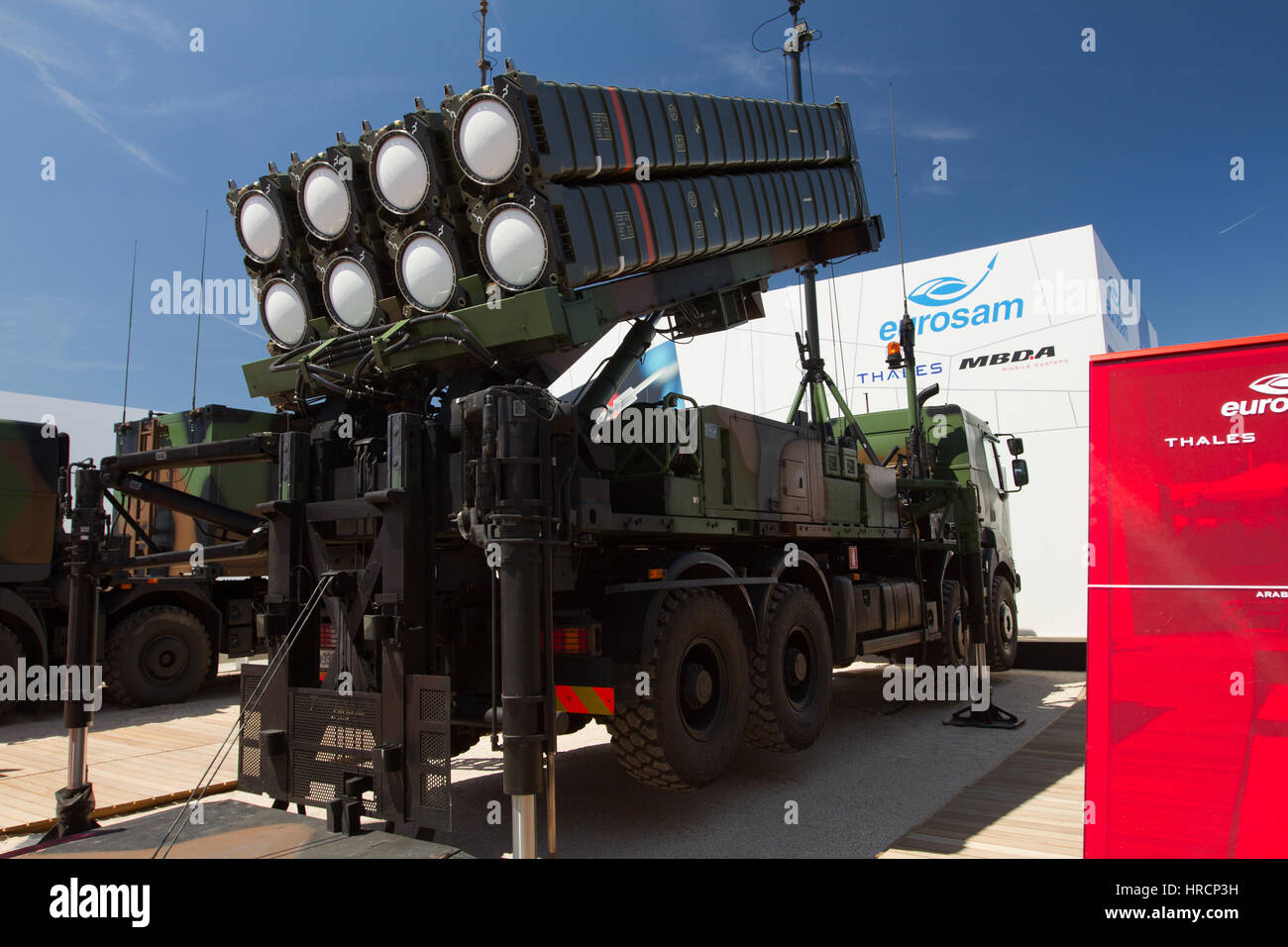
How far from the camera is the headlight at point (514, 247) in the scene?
5.07 meters

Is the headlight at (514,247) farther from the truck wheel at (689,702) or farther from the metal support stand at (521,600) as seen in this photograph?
the truck wheel at (689,702)

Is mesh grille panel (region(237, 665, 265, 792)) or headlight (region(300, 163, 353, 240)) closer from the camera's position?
mesh grille panel (region(237, 665, 265, 792))

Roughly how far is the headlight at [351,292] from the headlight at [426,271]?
361 millimetres

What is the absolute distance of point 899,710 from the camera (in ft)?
31.1

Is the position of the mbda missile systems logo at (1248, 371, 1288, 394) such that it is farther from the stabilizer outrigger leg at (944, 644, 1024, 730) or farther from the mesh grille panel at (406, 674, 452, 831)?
the stabilizer outrigger leg at (944, 644, 1024, 730)

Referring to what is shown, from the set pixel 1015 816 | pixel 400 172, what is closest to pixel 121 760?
pixel 400 172

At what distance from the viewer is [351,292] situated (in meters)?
5.84

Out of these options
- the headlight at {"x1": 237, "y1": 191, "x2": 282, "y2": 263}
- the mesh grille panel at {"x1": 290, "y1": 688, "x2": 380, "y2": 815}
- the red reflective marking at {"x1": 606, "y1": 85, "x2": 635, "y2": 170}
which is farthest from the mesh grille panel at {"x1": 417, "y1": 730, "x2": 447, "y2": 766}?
the headlight at {"x1": 237, "y1": 191, "x2": 282, "y2": 263}

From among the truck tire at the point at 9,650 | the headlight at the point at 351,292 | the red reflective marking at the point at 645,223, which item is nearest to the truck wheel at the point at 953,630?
the red reflective marking at the point at 645,223

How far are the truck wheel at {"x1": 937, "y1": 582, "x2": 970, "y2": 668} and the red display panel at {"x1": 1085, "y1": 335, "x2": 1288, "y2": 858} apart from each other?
22.4ft

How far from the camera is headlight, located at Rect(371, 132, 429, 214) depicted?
17.7ft

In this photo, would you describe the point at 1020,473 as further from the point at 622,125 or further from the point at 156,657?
the point at 156,657

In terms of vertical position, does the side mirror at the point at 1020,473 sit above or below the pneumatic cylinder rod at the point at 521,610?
above
